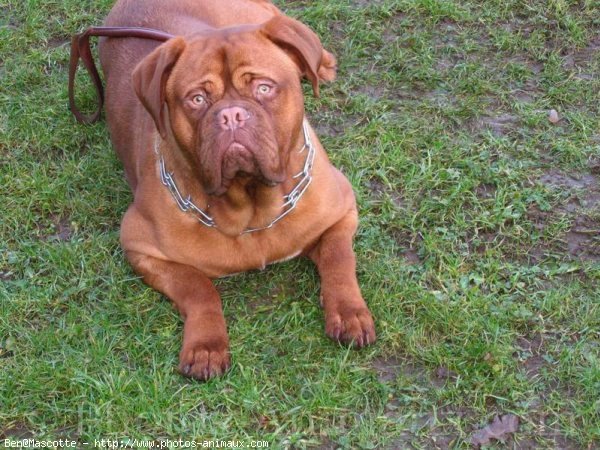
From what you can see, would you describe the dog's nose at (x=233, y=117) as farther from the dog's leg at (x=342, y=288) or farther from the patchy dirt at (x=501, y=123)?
the patchy dirt at (x=501, y=123)

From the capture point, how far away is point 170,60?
343cm

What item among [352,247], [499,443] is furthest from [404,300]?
[499,443]

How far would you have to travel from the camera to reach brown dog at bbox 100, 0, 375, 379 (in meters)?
3.38

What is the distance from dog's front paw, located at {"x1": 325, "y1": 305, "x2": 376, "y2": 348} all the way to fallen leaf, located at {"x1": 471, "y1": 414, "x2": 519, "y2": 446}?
0.59m

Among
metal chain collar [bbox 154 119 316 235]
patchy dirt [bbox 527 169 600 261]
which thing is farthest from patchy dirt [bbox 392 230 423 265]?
metal chain collar [bbox 154 119 316 235]

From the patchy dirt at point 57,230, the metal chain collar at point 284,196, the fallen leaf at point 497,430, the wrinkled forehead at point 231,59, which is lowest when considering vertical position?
the patchy dirt at point 57,230

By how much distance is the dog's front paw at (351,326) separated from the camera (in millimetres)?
3598

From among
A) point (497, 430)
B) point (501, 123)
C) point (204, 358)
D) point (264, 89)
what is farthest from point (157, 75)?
point (501, 123)

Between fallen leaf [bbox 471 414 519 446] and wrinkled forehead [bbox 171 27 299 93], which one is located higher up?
wrinkled forehead [bbox 171 27 299 93]

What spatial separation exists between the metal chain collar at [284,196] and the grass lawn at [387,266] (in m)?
0.38

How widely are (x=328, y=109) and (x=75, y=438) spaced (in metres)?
2.54

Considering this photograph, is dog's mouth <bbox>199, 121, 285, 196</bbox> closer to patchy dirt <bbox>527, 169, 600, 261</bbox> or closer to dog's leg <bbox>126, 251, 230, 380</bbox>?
dog's leg <bbox>126, 251, 230, 380</bbox>

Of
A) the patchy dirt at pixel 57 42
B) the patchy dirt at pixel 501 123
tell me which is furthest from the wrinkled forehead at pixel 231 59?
the patchy dirt at pixel 57 42

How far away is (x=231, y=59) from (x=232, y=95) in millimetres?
138
